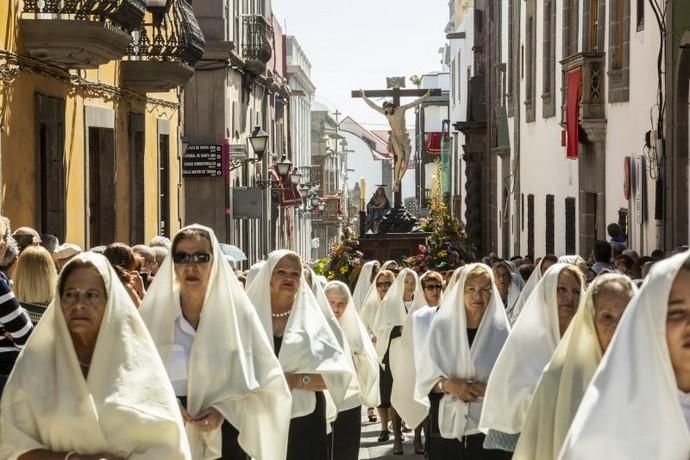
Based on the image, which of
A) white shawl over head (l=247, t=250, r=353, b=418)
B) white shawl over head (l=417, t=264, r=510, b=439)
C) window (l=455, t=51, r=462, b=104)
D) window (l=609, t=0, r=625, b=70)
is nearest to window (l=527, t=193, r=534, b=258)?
window (l=609, t=0, r=625, b=70)

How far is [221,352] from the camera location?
8195 mm

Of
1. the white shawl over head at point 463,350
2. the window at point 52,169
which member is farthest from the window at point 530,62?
the white shawl over head at point 463,350

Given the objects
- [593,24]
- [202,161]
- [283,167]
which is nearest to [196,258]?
[593,24]

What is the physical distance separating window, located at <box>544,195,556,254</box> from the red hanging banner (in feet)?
14.5

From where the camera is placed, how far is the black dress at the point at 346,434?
12695mm

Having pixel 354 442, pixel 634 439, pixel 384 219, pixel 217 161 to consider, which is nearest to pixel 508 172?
pixel 384 219

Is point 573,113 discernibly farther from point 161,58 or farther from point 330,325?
point 330,325

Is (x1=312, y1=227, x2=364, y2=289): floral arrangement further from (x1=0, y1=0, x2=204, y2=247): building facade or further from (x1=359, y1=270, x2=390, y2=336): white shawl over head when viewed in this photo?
(x1=359, y1=270, x2=390, y2=336): white shawl over head

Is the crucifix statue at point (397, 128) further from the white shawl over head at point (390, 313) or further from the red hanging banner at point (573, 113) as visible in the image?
the white shawl over head at point (390, 313)

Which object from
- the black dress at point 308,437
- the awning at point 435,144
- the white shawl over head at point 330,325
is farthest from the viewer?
the awning at point 435,144

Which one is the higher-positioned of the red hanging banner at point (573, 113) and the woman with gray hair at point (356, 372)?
the red hanging banner at point (573, 113)

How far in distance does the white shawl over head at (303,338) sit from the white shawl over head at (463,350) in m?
0.58

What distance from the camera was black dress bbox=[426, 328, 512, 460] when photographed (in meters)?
10.5

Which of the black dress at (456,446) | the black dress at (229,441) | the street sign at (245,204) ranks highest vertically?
the street sign at (245,204)
